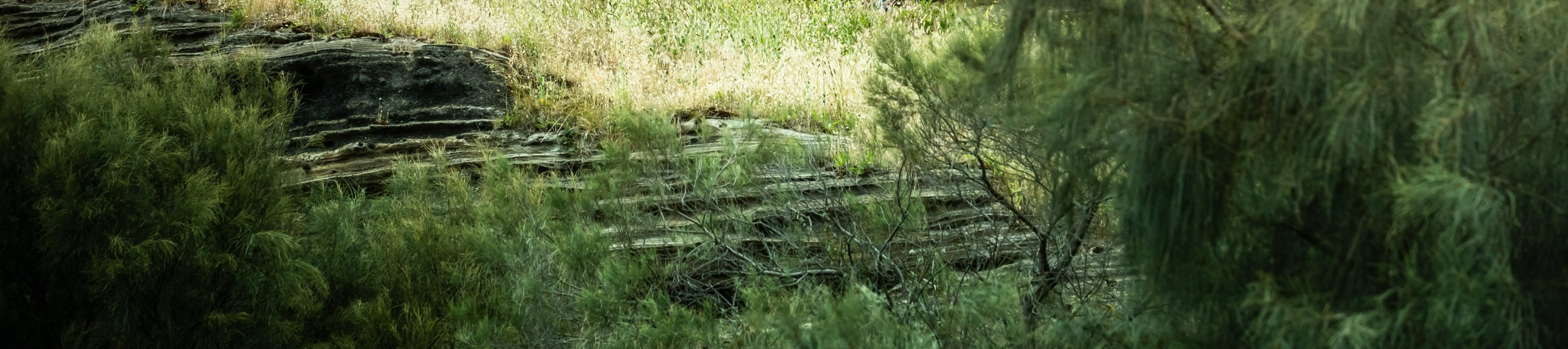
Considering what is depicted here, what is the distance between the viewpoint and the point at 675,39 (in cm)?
803

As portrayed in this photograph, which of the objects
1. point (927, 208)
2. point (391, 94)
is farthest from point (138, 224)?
point (927, 208)

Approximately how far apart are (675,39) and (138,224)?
162 inches

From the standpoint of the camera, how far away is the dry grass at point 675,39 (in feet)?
22.1

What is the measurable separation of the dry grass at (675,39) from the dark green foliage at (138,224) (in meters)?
2.02

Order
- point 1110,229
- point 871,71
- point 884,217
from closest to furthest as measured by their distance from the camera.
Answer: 1. point 1110,229
2. point 884,217
3. point 871,71

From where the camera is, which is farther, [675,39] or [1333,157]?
[675,39]

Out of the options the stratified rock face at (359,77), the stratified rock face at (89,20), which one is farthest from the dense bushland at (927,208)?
the stratified rock face at (89,20)

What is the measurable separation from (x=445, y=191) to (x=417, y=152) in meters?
0.63

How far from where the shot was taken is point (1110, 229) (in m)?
3.79

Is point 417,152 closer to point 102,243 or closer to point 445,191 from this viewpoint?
point 445,191

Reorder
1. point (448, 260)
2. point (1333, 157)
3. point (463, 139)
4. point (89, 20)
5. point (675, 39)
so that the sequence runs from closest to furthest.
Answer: point (1333, 157) → point (448, 260) → point (463, 139) → point (89, 20) → point (675, 39)

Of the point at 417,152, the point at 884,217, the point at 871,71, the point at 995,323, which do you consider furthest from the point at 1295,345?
the point at 417,152

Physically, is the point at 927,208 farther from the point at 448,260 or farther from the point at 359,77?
the point at 359,77

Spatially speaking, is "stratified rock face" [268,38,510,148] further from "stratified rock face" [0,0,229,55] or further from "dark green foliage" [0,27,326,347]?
"dark green foliage" [0,27,326,347]
